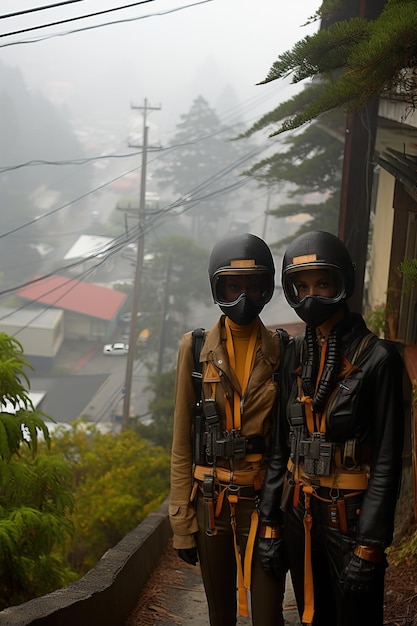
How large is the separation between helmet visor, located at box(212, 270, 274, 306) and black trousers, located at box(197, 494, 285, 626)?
95cm

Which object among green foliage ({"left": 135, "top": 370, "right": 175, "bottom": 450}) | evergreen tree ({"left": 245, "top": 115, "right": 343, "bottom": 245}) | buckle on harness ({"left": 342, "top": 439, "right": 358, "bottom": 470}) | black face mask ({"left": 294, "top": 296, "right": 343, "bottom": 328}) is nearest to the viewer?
buckle on harness ({"left": 342, "top": 439, "right": 358, "bottom": 470})

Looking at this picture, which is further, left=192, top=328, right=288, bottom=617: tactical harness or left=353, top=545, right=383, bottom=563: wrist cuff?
left=192, top=328, right=288, bottom=617: tactical harness

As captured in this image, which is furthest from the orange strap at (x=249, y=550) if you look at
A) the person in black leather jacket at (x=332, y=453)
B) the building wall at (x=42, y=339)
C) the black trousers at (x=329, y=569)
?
the building wall at (x=42, y=339)

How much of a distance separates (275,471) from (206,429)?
44cm

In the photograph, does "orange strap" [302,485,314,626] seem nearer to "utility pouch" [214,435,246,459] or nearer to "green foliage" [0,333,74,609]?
"utility pouch" [214,435,246,459]

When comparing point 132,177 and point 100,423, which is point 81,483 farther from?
point 132,177

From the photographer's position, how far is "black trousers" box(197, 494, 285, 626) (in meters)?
3.51

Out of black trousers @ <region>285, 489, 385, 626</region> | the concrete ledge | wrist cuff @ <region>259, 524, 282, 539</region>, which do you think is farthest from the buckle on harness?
the concrete ledge

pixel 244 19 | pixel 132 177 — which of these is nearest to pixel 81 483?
pixel 132 177

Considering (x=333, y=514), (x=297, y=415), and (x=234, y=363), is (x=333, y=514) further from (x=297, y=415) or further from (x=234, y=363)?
(x=234, y=363)

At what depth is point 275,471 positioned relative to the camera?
11.4 feet

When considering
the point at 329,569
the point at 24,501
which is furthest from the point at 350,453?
the point at 24,501

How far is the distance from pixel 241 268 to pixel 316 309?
0.54 m

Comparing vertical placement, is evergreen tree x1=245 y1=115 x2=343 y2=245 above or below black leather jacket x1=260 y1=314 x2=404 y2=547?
above
